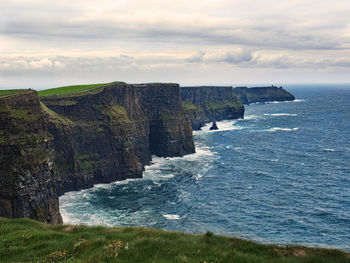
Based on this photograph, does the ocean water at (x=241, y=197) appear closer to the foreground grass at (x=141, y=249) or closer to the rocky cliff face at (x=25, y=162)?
the rocky cliff face at (x=25, y=162)

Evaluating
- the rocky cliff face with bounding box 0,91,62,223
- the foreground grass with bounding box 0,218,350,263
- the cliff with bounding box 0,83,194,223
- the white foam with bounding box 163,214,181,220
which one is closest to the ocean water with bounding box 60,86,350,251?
the white foam with bounding box 163,214,181,220

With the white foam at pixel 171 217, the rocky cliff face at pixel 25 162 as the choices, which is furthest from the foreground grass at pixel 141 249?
the white foam at pixel 171 217

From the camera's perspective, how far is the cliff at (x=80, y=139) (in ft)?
180

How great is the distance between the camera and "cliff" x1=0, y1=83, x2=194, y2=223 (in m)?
54.8

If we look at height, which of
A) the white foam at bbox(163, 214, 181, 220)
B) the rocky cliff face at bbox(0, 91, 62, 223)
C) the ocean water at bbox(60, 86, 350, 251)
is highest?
the rocky cliff face at bbox(0, 91, 62, 223)

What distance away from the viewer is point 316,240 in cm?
5372

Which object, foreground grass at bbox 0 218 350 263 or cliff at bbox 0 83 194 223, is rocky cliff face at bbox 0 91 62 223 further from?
foreground grass at bbox 0 218 350 263

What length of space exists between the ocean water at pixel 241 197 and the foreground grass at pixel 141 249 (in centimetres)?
3179

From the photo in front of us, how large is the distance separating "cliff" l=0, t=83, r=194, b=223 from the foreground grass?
29.7 meters

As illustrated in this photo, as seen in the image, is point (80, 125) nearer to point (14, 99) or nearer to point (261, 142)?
point (14, 99)

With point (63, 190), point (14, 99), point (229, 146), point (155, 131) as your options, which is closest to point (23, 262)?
point (14, 99)

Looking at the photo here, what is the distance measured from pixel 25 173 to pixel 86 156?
3597cm

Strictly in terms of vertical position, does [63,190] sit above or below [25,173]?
below

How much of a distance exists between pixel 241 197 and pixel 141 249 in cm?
5912
